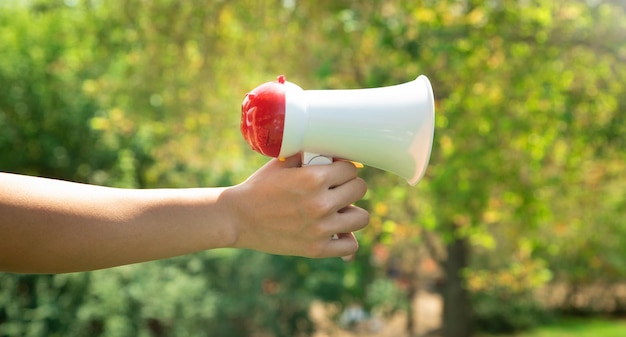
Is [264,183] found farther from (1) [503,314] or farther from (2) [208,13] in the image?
(1) [503,314]

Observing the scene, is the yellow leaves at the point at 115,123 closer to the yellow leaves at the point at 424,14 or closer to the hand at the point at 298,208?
the yellow leaves at the point at 424,14

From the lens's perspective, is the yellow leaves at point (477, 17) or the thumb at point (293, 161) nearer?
the thumb at point (293, 161)

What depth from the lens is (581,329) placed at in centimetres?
1066

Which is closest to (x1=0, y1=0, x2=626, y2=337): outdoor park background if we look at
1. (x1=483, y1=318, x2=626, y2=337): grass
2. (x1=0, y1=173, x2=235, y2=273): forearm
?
(x1=483, y1=318, x2=626, y2=337): grass

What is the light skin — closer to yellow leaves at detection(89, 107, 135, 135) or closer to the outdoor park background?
the outdoor park background

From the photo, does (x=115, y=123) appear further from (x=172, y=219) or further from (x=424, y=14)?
(x=172, y=219)

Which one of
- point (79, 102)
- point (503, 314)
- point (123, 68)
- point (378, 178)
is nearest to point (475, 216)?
point (378, 178)

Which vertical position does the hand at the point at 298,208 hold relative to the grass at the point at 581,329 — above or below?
above

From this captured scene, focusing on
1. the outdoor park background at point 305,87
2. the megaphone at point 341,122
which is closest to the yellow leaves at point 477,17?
the outdoor park background at point 305,87

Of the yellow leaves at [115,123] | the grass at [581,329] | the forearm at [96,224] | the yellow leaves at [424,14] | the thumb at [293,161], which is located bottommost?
the grass at [581,329]

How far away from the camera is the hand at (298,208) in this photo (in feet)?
3.59

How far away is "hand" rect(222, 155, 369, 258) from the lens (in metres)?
1.09

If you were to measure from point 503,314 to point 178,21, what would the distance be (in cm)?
729

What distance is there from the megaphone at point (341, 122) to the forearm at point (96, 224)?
0.15 m
